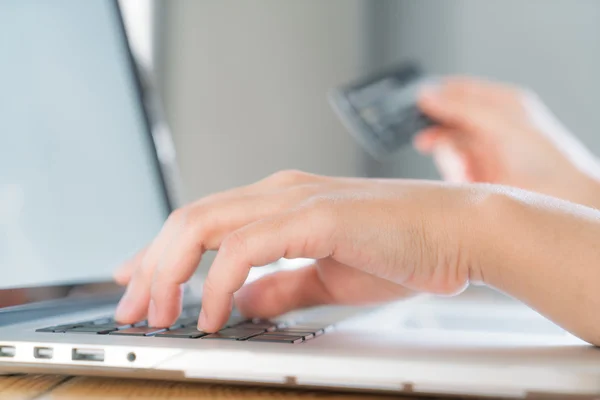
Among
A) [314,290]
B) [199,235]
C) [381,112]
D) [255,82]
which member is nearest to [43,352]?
[199,235]

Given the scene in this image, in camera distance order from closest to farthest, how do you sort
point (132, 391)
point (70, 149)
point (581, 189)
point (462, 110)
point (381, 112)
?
1. point (132, 391)
2. point (70, 149)
3. point (581, 189)
4. point (381, 112)
5. point (462, 110)

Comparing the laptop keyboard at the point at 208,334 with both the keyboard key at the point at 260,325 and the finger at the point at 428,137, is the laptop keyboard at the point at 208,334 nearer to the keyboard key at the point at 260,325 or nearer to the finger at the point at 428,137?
the keyboard key at the point at 260,325

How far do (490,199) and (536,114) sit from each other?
0.76 metres

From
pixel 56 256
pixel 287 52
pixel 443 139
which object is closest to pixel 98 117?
pixel 56 256

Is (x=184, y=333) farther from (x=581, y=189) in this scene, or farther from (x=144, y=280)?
(x=581, y=189)

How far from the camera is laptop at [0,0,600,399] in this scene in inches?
13.8

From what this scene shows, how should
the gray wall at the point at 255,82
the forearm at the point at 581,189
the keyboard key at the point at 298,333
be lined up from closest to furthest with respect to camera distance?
the keyboard key at the point at 298,333 → the forearm at the point at 581,189 → the gray wall at the point at 255,82

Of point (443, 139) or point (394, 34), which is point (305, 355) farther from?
point (394, 34)

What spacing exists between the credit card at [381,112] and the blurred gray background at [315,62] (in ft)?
2.74

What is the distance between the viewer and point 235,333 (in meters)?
0.46

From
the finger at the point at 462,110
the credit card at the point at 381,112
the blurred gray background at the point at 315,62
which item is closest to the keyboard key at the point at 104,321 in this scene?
the credit card at the point at 381,112

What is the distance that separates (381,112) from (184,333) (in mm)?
689

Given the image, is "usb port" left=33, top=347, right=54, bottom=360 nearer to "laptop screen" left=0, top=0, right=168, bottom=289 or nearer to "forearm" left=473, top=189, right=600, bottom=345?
"laptop screen" left=0, top=0, right=168, bottom=289

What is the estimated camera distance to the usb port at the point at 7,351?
41 centimetres
